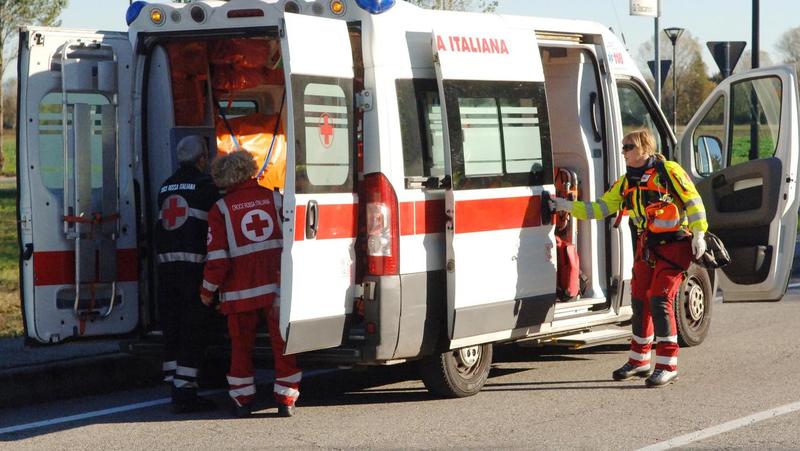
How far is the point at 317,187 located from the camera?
7645 millimetres

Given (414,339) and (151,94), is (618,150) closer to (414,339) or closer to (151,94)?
(414,339)

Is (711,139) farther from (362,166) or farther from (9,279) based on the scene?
(9,279)

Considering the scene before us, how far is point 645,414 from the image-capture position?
26.6 ft

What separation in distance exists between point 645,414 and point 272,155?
11.9 ft

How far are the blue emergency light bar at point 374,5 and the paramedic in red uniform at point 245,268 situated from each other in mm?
1151

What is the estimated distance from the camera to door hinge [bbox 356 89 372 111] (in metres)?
7.84

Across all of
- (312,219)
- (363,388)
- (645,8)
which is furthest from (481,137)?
(645,8)

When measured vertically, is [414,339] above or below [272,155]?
below

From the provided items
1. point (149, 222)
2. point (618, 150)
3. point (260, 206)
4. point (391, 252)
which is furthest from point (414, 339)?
point (618, 150)

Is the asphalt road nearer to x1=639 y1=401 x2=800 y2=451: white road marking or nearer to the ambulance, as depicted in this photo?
x1=639 y1=401 x2=800 y2=451: white road marking

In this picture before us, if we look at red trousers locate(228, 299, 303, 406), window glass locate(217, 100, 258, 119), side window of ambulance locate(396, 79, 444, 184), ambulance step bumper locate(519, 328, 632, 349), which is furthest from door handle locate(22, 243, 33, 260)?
ambulance step bumper locate(519, 328, 632, 349)

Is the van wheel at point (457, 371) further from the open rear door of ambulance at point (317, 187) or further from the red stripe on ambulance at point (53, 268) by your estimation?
the red stripe on ambulance at point (53, 268)

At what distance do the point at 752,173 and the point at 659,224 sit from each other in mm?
1571

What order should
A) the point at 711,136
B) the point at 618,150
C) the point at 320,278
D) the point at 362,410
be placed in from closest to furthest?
the point at 320,278 < the point at 362,410 < the point at 618,150 < the point at 711,136
